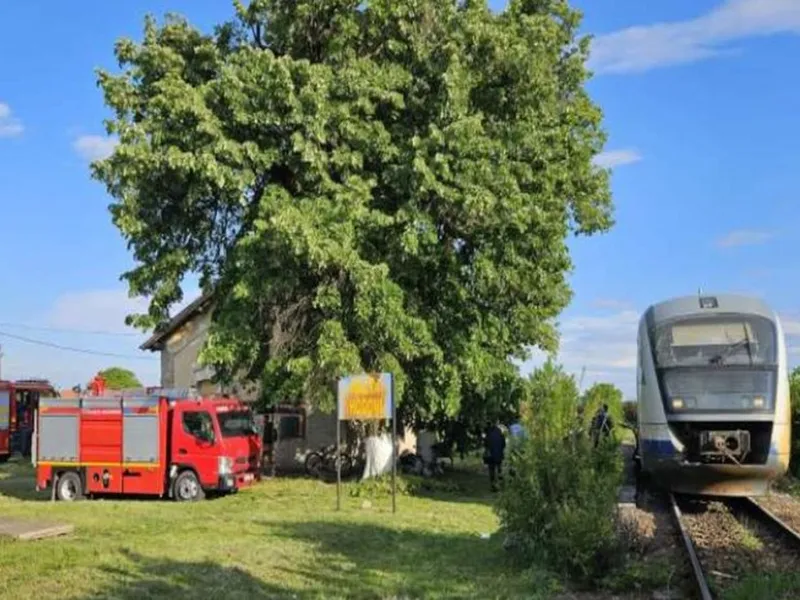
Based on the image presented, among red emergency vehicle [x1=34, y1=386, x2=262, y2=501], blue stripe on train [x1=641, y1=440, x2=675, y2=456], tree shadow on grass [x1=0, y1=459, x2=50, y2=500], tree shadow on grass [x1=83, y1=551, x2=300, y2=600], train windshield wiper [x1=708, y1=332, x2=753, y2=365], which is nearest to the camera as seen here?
tree shadow on grass [x1=83, y1=551, x2=300, y2=600]

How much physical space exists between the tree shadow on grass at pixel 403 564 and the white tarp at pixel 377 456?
8.53 meters

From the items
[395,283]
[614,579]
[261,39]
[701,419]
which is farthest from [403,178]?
[614,579]

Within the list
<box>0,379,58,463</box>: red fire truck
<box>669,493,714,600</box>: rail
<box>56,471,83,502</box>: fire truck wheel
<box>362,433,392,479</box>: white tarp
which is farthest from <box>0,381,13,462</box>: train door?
<box>669,493,714,600</box>: rail

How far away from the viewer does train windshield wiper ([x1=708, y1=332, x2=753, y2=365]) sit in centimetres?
1692

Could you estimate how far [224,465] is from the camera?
22.1 metres

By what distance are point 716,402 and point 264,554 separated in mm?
8320

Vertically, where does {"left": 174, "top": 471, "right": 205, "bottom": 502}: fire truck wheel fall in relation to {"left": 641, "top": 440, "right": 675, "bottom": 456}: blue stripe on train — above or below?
below

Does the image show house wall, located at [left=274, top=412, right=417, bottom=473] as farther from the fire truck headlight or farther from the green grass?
the green grass

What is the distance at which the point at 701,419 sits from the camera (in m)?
16.6

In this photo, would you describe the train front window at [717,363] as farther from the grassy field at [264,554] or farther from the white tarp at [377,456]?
the white tarp at [377,456]

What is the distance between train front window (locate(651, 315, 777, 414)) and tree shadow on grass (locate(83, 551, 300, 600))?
8.78 metres

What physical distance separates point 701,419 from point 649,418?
961 mm

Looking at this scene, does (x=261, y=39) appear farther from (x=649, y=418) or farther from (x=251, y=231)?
(x=649, y=418)

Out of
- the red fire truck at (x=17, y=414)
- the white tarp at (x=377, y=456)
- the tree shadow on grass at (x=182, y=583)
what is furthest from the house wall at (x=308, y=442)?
the tree shadow on grass at (x=182, y=583)
